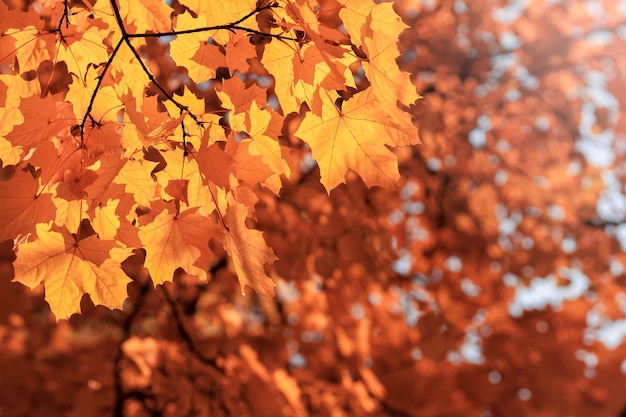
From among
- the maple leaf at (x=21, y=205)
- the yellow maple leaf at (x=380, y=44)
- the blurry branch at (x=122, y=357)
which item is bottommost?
the blurry branch at (x=122, y=357)

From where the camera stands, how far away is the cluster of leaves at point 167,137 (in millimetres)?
1219

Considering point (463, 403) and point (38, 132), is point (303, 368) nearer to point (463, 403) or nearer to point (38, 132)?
point (463, 403)

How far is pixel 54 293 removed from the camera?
1.31 meters

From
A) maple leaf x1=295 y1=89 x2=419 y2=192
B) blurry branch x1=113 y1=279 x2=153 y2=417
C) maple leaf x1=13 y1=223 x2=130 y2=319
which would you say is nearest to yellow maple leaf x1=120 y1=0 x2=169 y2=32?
maple leaf x1=295 y1=89 x2=419 y2=192

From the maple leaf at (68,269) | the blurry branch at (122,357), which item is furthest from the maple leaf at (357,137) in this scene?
the blurry branch at (122,357)

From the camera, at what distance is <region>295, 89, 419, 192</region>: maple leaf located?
49.1 inches

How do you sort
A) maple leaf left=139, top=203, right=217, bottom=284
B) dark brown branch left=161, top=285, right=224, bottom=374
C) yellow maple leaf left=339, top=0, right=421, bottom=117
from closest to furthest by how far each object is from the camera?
yellow maple leaf left=339, top=0, right=421, bottom=117 < maple leaf left=139, top=203, right=217, bottom=284 < dark brown branch left=161, top=285, right=224, bottom=374

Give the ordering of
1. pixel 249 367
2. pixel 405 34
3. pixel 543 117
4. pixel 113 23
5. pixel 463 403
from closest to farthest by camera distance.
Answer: pixel 113 23
pixel 249 367
pixel 463 403
pixel 405 34
pixel 543 117

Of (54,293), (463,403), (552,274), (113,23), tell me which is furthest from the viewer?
(552,274)

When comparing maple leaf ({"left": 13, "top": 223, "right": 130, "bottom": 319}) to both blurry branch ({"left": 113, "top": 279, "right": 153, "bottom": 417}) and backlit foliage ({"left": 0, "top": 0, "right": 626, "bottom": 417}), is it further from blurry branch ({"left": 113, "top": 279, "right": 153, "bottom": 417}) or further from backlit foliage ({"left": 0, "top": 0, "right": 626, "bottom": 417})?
blurry branch ({"left": 113, "top": 279, "right": 153, "bottom": 417})

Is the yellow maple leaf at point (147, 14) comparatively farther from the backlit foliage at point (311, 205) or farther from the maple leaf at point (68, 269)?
the maple leaf at point (68, 269)

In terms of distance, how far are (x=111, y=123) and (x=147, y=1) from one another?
0.29 metres

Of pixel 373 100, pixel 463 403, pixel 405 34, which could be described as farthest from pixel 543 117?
pixel 373 100

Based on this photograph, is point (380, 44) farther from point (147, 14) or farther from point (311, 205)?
point (311, 205)
